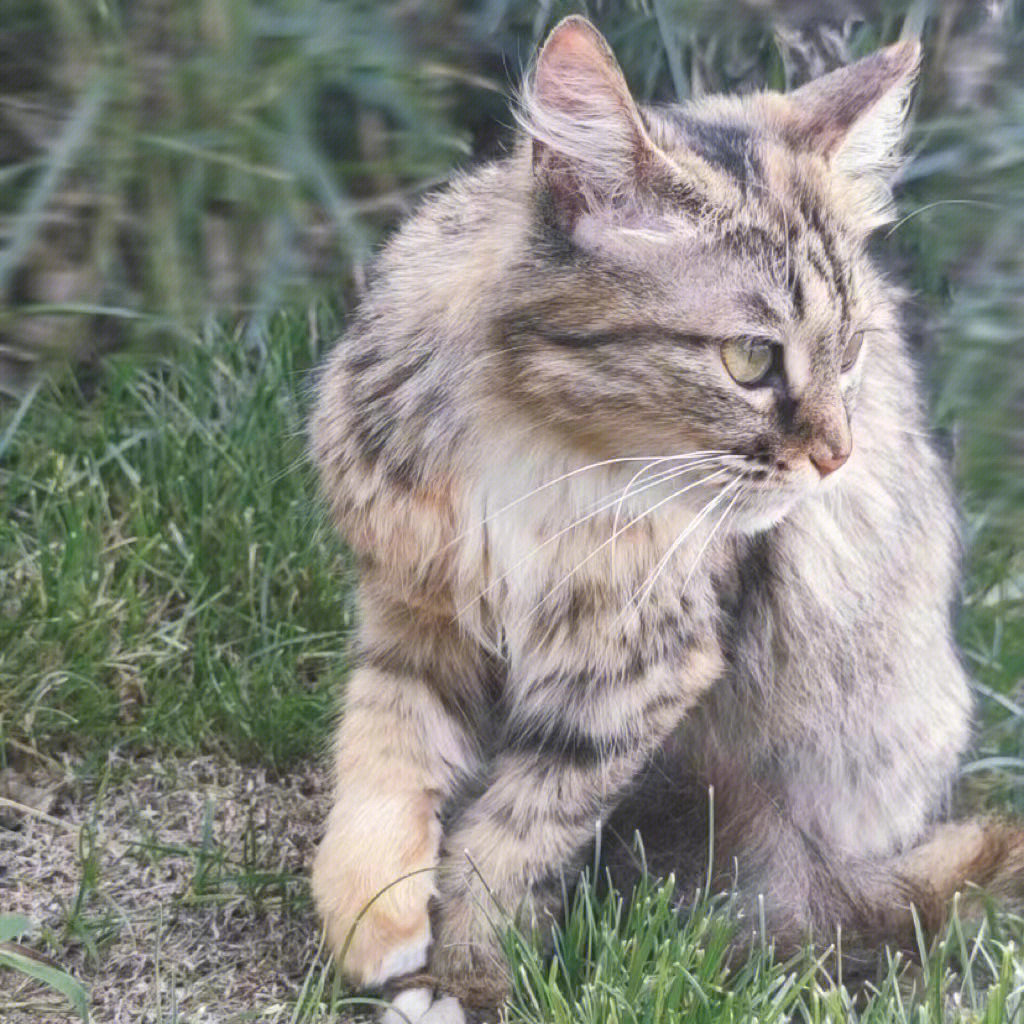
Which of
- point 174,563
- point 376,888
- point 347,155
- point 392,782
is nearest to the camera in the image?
point 376,888

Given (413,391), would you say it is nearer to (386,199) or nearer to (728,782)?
(728,782)

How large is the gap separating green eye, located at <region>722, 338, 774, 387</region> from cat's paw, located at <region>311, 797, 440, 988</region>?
2.88 feet

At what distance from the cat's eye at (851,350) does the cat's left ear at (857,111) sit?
0.27 m

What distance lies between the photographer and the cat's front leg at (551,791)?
255cm

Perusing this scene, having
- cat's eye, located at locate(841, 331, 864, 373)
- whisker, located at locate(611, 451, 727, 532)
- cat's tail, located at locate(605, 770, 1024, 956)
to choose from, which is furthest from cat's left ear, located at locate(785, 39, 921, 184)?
cat's tail, located at locate(605, 770, 1024, 956)

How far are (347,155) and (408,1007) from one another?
183 cm

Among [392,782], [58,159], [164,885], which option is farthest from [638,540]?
[58,159]

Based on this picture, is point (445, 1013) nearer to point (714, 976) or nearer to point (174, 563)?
point (714, 976)

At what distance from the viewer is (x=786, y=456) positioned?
2393mm

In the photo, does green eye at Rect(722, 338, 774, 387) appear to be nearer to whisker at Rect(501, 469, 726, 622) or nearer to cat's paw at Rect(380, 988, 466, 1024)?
whisker at Rect(501, 469, 726, 622)

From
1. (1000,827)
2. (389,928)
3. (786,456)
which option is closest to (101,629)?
(389,928)

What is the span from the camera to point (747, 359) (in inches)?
93.4

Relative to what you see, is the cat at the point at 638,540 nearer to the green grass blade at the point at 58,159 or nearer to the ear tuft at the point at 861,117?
the ear tuft at the point at 861,117

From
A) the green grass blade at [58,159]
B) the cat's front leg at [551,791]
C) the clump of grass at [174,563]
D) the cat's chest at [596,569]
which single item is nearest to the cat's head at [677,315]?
the cat's chest at [596,569]
